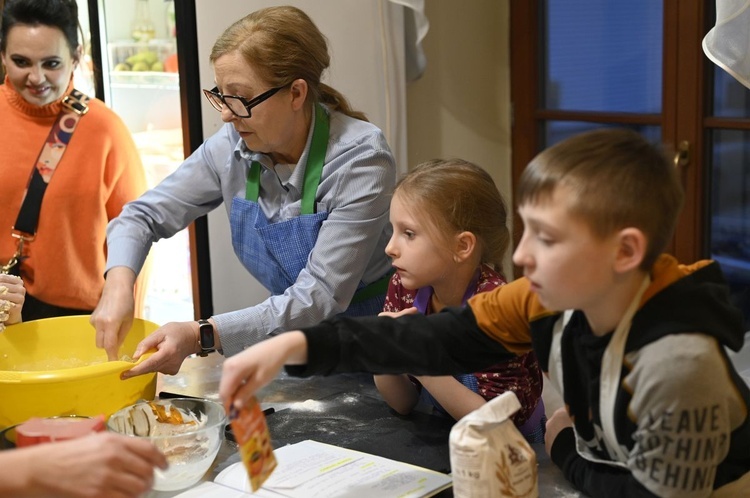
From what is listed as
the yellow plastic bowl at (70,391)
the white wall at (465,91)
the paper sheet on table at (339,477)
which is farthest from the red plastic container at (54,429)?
the white wall at (465,91)

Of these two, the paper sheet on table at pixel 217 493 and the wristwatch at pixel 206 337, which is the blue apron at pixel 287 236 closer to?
the wristwatch at pixel 206 337

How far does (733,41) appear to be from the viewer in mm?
2119

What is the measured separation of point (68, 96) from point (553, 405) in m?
1.45

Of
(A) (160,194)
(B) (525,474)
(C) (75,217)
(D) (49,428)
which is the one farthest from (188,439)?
(C) (75,217)

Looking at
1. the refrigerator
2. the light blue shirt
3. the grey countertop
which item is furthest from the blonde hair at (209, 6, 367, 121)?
the refrigerator

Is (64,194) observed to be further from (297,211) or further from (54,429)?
(54,429)

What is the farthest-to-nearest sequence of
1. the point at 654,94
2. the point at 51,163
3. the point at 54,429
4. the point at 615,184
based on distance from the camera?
the point at 654,94
the point at 51,163
the point at 54,429
the point at 615,184

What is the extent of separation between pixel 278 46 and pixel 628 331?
985 mm

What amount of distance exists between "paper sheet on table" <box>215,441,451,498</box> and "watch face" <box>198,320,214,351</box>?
1.06 feet

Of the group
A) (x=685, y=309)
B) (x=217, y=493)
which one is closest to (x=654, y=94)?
(x=685, y=309)

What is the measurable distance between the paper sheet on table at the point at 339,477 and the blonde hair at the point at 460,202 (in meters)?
0.40

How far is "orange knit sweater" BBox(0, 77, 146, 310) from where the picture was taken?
2.38m

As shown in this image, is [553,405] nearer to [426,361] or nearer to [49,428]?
[426,361]

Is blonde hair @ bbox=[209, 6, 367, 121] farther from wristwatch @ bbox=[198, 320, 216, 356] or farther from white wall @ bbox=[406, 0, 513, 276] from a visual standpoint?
white wall @ bbox=[406, 0, 513, 276]
